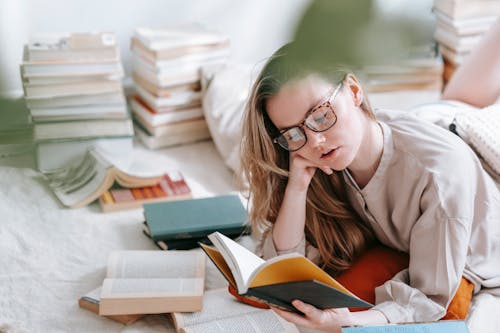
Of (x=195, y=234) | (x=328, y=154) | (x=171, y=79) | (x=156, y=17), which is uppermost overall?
(x=328, y=154)

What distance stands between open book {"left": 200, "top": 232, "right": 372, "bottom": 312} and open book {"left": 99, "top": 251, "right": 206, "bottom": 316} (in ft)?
1.10

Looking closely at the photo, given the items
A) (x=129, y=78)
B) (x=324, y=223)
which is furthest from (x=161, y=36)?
(x=324, y=223)

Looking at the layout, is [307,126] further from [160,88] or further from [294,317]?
[160,88]

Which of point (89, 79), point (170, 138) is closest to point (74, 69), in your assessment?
point (89, 79)

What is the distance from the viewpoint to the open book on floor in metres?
1.56

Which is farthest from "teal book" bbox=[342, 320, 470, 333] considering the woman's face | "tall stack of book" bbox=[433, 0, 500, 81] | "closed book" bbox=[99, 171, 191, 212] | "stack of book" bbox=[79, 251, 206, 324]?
"tall stack of book" bbox=[433, 0, 500, 81]

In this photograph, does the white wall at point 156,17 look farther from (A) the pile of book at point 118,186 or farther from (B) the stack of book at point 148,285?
(B) the stack of book at point 148,285

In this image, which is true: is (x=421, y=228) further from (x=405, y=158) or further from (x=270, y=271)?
(x=270, y=271)

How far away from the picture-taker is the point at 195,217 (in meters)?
1.87

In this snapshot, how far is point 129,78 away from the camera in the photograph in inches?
108

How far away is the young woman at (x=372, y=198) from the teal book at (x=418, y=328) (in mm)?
50

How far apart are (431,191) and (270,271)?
43 centimetres

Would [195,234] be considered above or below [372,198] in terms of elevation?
below

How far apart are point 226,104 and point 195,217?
62cm
